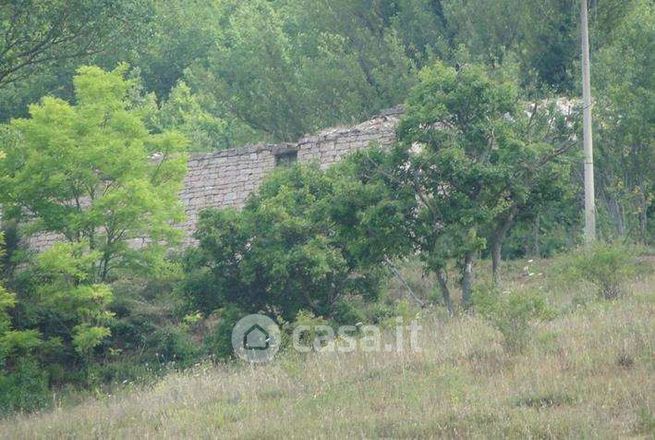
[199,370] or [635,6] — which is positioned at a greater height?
[635,6]

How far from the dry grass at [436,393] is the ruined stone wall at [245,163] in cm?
1040

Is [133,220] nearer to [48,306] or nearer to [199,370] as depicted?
[48,306]

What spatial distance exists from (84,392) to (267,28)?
68.2 feet

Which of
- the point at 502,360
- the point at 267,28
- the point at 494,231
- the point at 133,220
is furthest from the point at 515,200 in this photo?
the point at 267,28

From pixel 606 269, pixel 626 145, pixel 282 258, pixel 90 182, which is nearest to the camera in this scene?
pixel 606 269

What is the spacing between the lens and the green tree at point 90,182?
83.0ft

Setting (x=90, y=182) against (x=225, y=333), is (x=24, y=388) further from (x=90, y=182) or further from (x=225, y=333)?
(x=90, y=182)

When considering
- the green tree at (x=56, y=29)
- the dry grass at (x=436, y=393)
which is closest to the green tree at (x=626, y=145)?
the dry grass at (x=436, y=393)

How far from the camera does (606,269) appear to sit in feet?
63.7

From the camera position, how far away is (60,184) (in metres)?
25.5

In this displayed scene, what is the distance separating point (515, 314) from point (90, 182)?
1242cm

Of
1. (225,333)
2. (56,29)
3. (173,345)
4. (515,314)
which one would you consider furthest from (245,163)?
(515,314)
